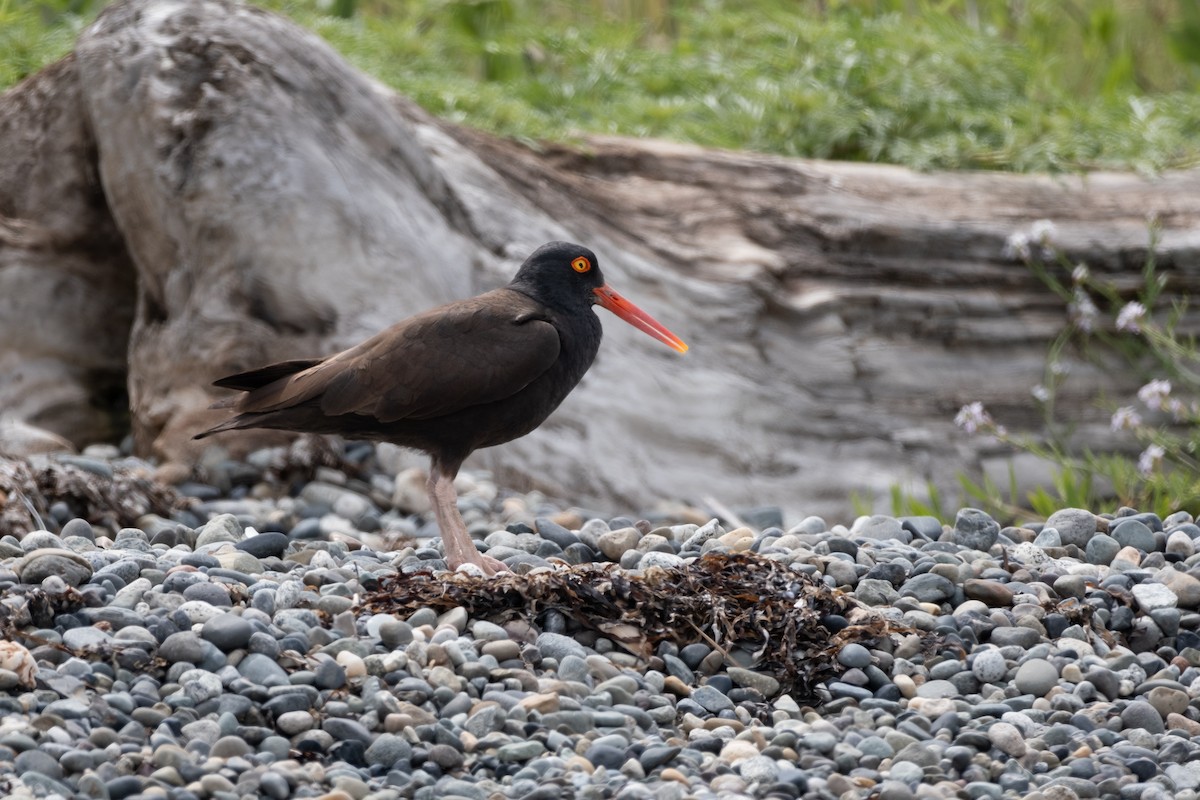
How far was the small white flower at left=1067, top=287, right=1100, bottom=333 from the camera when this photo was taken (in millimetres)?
7547

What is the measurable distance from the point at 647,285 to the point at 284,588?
4.24m

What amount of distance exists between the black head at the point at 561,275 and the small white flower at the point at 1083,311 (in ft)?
11.2

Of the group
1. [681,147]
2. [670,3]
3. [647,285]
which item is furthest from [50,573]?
[670,3]

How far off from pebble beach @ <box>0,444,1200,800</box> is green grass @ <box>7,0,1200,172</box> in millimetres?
4821

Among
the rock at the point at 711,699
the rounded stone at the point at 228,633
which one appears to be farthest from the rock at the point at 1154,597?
the rounded stone at the point at 228,633

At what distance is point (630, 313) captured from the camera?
546 centimetres

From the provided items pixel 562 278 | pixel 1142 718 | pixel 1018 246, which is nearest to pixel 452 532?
pixel 562 278

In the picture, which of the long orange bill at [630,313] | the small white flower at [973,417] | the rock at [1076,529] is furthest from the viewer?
the small white flower at [973,417]

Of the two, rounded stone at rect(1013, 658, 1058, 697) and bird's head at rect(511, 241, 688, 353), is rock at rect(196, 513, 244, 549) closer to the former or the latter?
bird's head at rect(511, 241, 688, 353)

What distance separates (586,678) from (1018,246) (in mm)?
4765

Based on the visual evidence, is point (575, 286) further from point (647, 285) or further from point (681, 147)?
point (681, 147)

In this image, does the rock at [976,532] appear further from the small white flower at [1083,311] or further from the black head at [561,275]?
the small white flower at [1083,311]

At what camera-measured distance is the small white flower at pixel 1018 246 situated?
24.7 ft

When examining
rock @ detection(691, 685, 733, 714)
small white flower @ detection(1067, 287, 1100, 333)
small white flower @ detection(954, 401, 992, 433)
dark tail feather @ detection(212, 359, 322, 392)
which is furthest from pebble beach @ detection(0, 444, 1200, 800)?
small white flower @ detection(1067, 287, 1100, 333)
